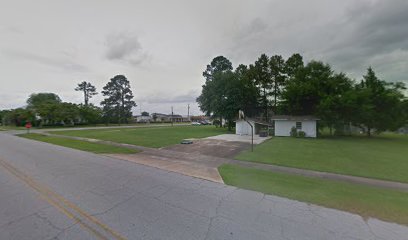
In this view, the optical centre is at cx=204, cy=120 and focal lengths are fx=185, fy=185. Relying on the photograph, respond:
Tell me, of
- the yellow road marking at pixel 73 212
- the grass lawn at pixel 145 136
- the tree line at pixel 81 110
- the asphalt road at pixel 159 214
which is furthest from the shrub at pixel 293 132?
the tree line at pixel 81 110

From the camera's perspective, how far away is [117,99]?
2339 inches

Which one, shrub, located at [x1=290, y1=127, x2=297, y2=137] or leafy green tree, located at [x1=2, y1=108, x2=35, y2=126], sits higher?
leafy green tree, located at [x1=2, y1=108, x2=35, y2=126]

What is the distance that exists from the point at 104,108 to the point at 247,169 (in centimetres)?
6107

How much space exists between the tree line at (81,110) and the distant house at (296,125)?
4897cm

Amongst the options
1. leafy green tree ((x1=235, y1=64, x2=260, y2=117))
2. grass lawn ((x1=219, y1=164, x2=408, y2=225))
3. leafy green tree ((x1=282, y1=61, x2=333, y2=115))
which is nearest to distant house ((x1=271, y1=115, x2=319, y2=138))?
leafy green tree ((x1=282, y1=61, x2=333, y2=115))

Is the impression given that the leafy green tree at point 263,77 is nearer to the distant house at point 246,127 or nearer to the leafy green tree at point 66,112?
the distant house at point 246,127

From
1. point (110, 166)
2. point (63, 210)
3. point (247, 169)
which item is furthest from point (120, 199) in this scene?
point (247, 169)

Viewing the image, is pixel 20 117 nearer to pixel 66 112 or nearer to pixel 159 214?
pixel 66 112

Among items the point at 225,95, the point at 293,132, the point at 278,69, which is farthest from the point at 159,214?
the point at 278,69

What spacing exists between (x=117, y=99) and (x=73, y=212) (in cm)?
6168

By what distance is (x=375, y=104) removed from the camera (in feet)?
78.1

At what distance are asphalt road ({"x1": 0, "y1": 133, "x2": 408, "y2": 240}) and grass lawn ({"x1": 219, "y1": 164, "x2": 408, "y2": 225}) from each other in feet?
1.45

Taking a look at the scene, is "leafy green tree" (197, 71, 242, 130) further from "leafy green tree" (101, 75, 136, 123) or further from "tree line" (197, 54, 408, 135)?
"leafy green tree" (101, 75, 136, 123)

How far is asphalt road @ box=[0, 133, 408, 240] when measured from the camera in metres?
3.09
